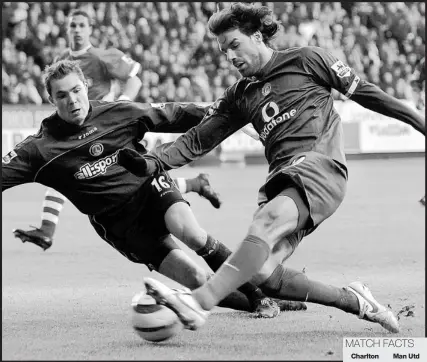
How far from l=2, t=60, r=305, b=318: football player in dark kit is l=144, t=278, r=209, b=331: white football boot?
1274 mm

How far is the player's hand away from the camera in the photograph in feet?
15.5

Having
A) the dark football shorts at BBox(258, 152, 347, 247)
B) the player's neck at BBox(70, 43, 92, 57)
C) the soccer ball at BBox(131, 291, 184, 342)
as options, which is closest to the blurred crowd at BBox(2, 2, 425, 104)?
the player's neck at BBox(70, 43, 92, 57)

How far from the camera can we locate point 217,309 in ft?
19.2

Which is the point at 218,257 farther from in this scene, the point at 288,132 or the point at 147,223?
the point at 288,132

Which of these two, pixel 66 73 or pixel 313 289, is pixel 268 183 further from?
pixel 66 73

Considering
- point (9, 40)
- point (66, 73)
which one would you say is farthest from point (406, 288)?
point (9, 40)

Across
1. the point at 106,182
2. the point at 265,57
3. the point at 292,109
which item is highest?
the point at 265,57

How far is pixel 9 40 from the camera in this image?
1692cm

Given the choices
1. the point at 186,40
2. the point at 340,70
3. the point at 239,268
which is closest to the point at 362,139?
the point at 186,40

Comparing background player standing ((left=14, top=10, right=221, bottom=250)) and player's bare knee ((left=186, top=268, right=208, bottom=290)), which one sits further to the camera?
background player standing ((left=14, top=10, right=221, bottom=250))

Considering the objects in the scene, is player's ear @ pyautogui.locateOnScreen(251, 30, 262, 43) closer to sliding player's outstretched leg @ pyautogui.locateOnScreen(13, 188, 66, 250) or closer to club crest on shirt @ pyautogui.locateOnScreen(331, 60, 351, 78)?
club crest on shirt @ pyautogui.locateOnScreen(331, 60, 351, 78)

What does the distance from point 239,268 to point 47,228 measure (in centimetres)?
399

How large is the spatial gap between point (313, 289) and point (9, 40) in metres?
13.2

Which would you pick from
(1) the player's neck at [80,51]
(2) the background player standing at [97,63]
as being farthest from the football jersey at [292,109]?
(1) the player's neck at [80,51]
